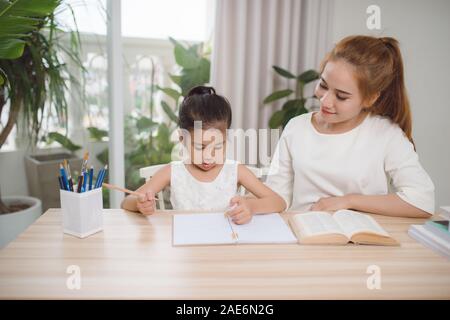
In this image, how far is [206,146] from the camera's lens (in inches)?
47.1

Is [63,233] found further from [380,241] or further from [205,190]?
[380,241]

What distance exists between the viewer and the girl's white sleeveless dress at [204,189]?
4.26 feet

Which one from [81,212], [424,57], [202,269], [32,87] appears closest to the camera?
[202,269]

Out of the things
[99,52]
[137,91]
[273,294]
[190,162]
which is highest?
[99,52]

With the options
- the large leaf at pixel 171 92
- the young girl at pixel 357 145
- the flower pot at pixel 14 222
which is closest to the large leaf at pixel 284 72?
the large leaf at pixel 171 92

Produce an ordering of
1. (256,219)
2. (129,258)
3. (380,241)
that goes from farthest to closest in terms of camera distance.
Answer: (256,219), (380,241), (129,258)

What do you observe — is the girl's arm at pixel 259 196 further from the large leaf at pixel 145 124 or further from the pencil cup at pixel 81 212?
the large leaf at pixel 145 124

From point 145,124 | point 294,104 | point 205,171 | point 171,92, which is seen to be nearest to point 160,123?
point 145,124

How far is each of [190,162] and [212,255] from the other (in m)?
0.57

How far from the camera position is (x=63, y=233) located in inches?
35.4

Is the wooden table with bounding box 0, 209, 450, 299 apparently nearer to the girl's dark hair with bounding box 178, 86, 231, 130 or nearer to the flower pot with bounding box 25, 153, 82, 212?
the girl's dark hair with bounding box 178, 86, 231, 130

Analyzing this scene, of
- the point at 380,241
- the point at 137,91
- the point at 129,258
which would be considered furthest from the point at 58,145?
the point at 380,241

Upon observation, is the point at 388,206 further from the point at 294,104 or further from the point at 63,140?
the point at 63,140

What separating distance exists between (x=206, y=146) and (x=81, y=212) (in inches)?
18.4
